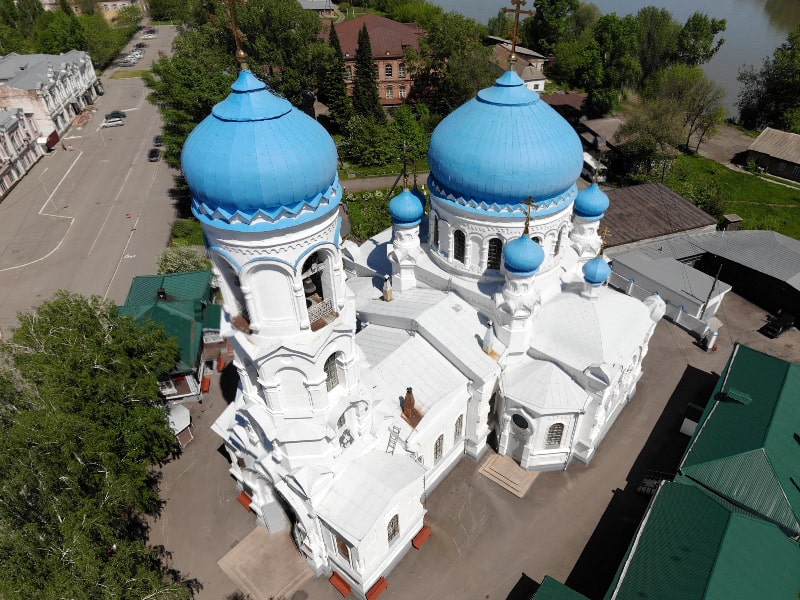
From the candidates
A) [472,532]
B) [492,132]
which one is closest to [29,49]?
[492,132]

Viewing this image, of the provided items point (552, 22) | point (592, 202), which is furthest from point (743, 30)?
point (592, 202)

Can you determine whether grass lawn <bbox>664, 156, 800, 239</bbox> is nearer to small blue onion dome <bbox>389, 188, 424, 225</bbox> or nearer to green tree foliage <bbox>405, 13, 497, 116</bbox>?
green tree foliage <bbox>405, 13, 497, 116</bbox>

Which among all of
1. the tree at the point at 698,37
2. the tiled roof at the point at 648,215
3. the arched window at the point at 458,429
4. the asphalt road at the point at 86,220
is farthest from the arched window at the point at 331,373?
the tree at the point at 698,37

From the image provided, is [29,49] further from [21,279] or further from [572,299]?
[572,299]

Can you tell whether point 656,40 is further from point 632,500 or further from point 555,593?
point 555,593

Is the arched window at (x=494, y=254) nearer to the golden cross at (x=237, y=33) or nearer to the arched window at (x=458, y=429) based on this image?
the arched window at (x=458, y=429)

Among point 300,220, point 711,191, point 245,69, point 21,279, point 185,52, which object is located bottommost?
point 21,279
